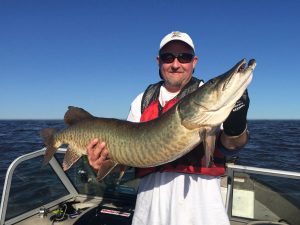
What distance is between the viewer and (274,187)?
18.7 ft

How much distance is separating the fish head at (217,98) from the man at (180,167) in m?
0.14

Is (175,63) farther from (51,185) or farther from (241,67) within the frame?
(51,185)

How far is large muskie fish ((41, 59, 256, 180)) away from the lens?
2670 millimetres

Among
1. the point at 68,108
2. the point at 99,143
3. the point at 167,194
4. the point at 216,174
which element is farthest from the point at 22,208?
the point at 216,174

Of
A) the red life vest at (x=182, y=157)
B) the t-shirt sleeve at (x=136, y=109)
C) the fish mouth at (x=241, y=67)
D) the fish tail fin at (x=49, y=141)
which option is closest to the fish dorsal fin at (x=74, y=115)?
the fish tail fin at (x=49, y=141)

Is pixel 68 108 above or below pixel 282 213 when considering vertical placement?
above

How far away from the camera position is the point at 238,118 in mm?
2771

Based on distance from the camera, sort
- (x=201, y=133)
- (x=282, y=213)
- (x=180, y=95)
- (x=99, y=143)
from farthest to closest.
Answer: (x=282, y=213)
(x=99, y=143)
(x=180, y=95)
(x=201, y=133)

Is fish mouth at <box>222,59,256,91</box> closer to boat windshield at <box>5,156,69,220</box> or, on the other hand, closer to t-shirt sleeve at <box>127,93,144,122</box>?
t-shirt sleeve at <box>127,93,144,122</box>

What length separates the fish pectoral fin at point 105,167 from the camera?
351 centimetres

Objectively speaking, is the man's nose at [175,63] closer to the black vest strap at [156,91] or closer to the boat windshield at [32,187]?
the black vest strap at [156,91]

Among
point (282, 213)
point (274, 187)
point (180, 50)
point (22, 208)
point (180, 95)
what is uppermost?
point (180, 50)

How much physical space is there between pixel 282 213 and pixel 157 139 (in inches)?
148

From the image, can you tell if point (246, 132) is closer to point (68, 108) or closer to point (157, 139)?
point (157, 139)
